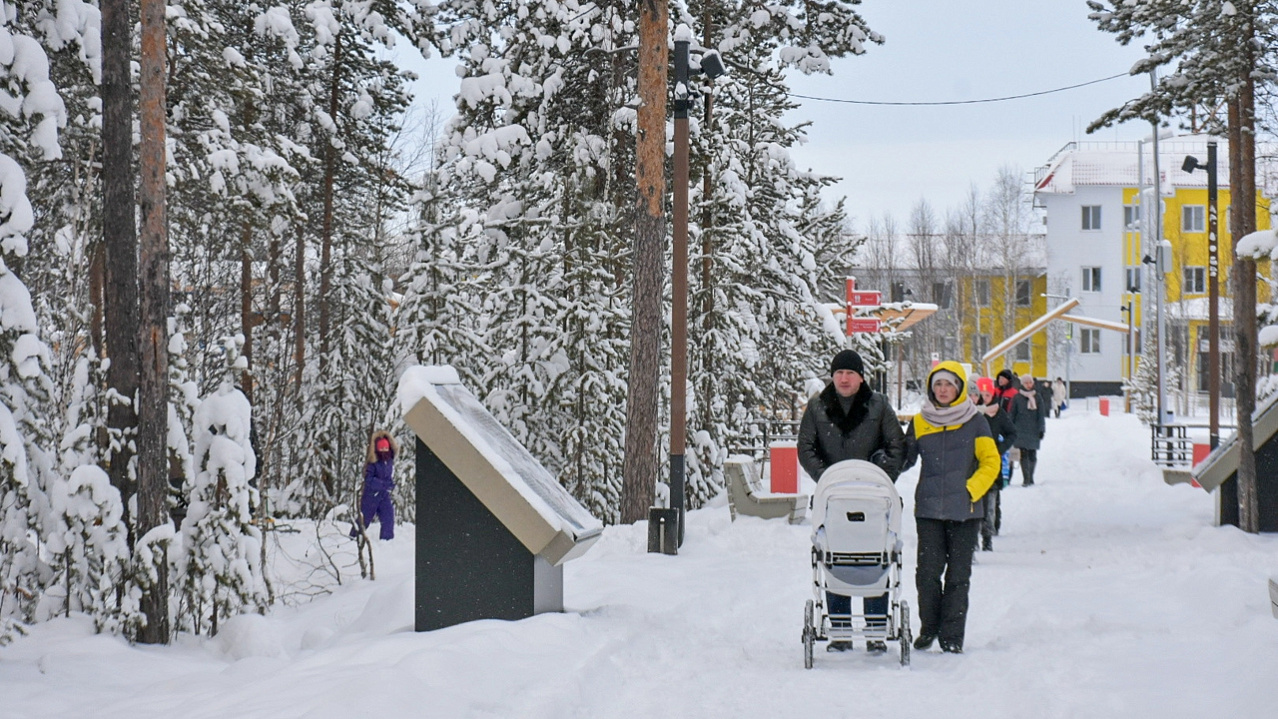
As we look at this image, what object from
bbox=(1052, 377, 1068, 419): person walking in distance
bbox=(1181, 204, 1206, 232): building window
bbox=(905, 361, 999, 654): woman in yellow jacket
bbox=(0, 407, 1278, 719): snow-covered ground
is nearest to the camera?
bbox=(0, 407, 1278, 719): snow-covered ground

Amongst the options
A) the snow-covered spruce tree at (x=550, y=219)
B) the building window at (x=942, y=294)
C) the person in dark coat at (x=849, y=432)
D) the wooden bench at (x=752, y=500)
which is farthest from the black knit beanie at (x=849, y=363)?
the building window at (x=942, y=294)

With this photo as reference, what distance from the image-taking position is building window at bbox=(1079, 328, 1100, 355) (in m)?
73.7

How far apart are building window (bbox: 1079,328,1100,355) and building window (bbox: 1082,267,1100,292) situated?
2681mm

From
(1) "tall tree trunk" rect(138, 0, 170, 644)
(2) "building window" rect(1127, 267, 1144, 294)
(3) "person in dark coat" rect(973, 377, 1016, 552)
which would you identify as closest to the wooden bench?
(3) "person in dark coat" rect(973, 377, 1016, 552)

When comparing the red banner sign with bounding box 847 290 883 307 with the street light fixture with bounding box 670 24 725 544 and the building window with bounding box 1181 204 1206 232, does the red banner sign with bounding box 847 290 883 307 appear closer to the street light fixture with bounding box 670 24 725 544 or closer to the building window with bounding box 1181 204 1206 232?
the street light fixture with bounding box 670 24 725 544

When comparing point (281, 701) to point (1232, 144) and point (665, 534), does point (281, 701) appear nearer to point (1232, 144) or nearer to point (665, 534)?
point (665, 534)

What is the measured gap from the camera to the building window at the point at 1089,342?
242 ft

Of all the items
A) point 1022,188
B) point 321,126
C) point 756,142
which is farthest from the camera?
point 1022,188

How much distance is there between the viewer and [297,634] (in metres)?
10.8

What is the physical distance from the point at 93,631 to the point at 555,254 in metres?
11.7

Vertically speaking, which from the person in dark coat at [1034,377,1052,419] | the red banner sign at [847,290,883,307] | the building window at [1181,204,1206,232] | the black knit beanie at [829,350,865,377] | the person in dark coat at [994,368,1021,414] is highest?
the building window at [1181,204,1206,232]

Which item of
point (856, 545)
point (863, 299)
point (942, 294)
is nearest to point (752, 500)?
point (863, 299)

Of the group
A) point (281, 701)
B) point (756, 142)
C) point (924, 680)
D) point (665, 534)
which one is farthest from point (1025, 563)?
point (756, 142)

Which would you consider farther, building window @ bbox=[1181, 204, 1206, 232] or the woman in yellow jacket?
building window @ bbox=[1181, 204, 1206, 232]
